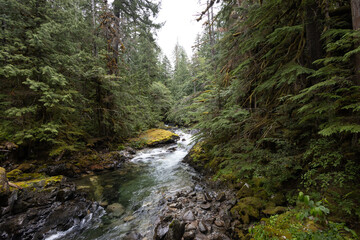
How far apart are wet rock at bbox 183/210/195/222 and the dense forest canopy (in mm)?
1713

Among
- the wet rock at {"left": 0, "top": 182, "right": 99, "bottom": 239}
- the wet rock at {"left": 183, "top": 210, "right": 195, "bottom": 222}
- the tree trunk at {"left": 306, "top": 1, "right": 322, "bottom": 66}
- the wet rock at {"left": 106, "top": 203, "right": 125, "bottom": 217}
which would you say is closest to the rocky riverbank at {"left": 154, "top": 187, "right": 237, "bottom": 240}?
the wet rock at {"left": 183, "top": 210, "right": 195, "bottom": 222}

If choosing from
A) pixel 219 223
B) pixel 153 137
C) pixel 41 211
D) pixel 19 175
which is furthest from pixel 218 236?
pixel 153 137

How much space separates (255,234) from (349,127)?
2203 mm

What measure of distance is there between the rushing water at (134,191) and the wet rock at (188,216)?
102 cm

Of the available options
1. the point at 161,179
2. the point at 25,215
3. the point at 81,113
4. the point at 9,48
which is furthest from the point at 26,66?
the point at 161,179

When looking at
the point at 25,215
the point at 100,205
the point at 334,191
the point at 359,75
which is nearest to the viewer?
the point at 359,75

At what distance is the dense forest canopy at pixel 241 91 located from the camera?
268 cm

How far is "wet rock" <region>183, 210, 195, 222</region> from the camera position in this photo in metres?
4.12

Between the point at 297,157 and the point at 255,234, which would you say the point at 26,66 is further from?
the point at 297,157

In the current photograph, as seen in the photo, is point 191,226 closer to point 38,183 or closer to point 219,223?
point 219,223

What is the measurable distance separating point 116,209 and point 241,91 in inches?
247

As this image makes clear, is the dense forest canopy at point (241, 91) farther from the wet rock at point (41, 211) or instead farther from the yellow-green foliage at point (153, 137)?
the wet rock at point (41, 211)

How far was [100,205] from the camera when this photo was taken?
590 cm

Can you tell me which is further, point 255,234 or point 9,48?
point 9,48
